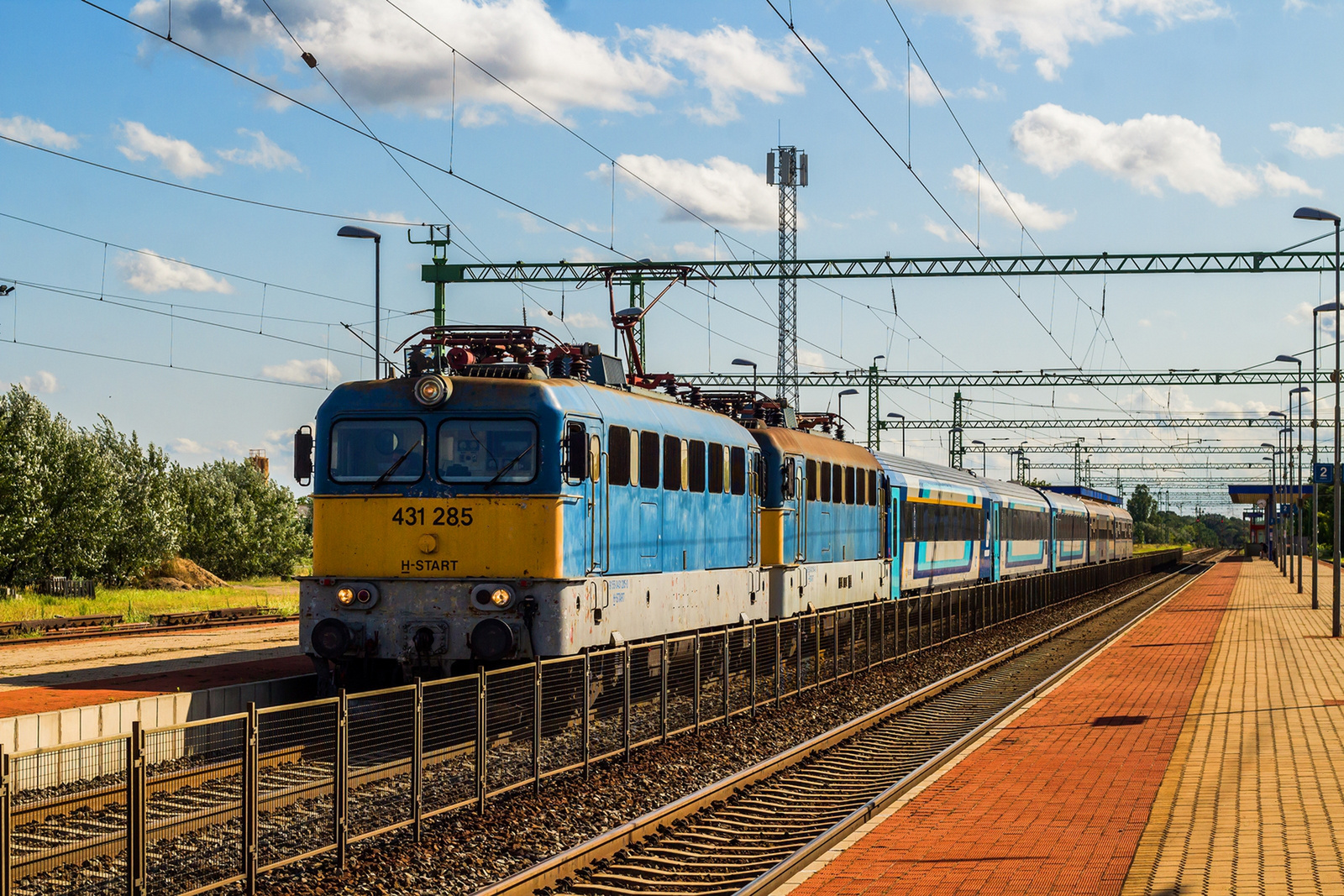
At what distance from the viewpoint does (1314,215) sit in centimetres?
3186

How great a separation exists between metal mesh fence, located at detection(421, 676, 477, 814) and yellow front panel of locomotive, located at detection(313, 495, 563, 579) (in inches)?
119

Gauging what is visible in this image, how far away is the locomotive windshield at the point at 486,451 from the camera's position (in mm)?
15656

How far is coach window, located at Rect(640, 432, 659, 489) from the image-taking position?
58.5ft

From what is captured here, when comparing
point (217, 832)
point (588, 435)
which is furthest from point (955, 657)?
point (217, 832)

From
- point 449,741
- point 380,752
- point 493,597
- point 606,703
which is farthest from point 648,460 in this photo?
point 380,752

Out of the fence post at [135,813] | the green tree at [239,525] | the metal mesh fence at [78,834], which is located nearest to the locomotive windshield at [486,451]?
the metal mesh fence at [78,834]

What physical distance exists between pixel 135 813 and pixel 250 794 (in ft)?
3.16

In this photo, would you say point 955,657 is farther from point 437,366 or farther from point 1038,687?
point 437,366

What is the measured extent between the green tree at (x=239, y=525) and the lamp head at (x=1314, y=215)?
44572 millimetres

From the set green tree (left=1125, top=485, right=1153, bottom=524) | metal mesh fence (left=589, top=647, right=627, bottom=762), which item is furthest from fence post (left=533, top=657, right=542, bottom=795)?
green tree (left=1125, top=485, right=1153, bottom=524)

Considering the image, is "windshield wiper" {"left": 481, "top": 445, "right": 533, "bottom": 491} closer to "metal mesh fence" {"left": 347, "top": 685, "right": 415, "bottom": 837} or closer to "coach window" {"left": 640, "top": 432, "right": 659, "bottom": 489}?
"coach window" {"left": 640, "top": 432, "right": 659, "bottom": 489}

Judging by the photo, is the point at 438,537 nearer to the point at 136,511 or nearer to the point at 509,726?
the point at 509,726

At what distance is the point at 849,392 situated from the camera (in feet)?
203

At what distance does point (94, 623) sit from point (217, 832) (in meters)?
22.3
